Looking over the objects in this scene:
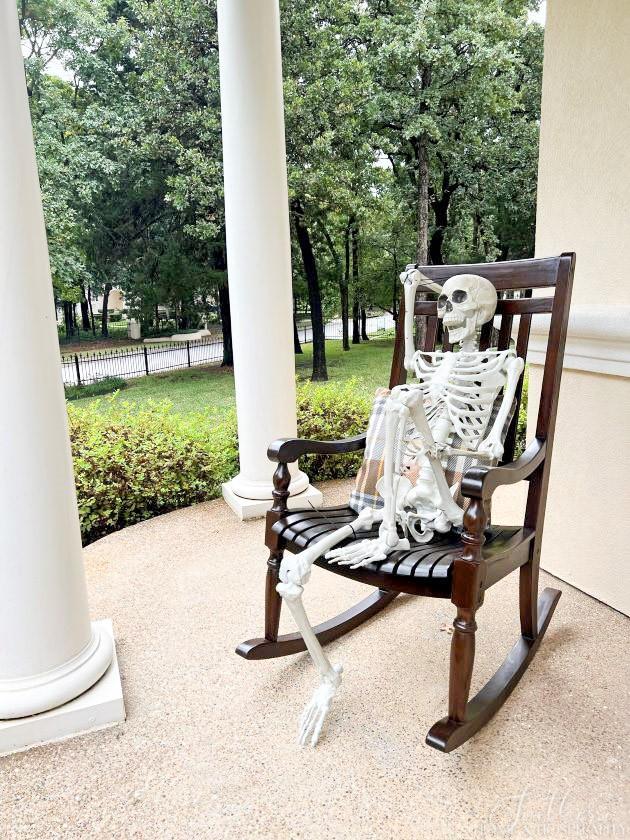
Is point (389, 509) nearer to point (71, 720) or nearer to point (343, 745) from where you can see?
point (343, 745)

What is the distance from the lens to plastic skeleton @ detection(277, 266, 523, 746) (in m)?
1.71

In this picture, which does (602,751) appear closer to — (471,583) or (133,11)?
(471,583)

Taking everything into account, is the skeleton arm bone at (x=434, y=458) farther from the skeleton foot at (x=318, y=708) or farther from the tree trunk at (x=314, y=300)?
the tree trunk at (x=314, y=300)

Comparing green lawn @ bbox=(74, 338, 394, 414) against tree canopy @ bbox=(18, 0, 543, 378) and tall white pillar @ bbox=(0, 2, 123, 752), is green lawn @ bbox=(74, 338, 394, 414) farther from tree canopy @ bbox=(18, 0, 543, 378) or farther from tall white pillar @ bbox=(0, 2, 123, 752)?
tall white pillar @ bbox=(0, 2, 123, 752)

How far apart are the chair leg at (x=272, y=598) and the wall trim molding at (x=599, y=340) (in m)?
1.35

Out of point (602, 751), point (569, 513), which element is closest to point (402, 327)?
point (569, 513)

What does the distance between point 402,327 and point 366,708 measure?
4.11ft

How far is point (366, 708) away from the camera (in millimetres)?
1827

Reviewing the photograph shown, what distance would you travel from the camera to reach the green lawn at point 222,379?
5871mm

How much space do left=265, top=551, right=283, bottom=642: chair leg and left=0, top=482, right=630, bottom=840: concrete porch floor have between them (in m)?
0.12

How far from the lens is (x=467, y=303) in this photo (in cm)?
196

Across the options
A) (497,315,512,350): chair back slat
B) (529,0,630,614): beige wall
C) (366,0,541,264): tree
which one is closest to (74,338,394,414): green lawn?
(366,0,541,264): tree

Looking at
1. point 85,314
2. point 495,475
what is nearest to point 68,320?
point 85,314

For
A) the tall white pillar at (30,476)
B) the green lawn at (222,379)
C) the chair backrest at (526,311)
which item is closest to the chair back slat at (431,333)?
the chair backrest at (526,311)
